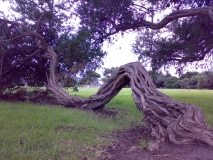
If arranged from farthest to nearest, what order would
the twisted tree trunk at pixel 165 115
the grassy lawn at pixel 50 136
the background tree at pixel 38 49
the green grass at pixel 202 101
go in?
1. the background tree at pixel 38 49
2. the green grass at pixel 202 101
3. the twisted tree trunk at pixel 165 115
4. the grassy lawn at pixel 50 136

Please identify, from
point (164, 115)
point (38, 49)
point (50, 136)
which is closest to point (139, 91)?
point (164, 115)

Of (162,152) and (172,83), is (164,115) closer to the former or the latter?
(162,152)

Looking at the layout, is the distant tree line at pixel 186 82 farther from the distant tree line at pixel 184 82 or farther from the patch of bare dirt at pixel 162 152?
the patch of bare dirt at pixel 162 152

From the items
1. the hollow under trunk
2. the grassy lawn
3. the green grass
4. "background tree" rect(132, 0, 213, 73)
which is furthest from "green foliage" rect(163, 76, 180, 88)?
the grassy lawn

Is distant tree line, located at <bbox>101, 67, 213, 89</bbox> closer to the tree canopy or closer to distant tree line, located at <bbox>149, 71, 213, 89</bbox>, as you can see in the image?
distant tree line, located at <bbox>149, 71, 213, 89</bbox>

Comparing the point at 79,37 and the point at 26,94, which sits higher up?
the point at 79,37

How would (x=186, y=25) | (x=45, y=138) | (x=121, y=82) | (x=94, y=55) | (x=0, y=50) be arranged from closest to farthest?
(x=45, y=138) → (x=121, y=82) → (x=0, y=50) → (x=186, y=25) → (x=94, y=55)

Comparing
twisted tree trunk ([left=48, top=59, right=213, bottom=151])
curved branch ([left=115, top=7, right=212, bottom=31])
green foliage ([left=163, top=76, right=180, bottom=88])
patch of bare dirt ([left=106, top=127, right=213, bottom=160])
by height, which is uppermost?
curved branch ([left=115, top=7, right=212, bottom=31])

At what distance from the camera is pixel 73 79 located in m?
11.3

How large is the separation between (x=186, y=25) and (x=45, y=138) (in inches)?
332

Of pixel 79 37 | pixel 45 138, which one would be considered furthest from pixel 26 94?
pixel 45 138

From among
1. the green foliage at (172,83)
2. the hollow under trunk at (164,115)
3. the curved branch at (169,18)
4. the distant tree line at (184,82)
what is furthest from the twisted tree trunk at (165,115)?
the green foliage at (172,83)

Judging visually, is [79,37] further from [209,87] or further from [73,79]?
[209,87]

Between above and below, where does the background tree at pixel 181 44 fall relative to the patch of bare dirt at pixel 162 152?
above
